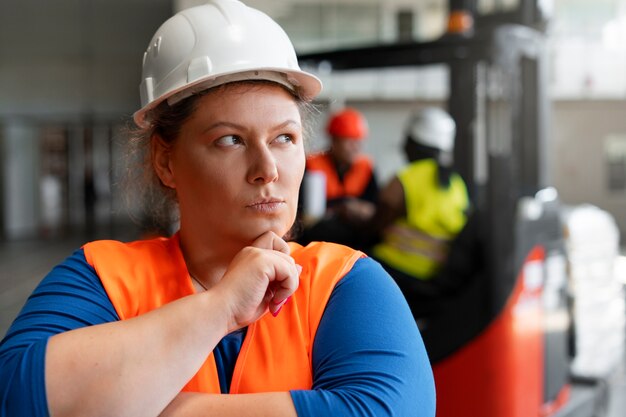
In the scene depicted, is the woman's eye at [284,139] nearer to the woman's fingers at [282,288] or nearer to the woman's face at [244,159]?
the woman's face at [244,159]

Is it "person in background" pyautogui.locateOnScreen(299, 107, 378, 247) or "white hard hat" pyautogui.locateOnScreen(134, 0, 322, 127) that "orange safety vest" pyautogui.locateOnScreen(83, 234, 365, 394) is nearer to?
"white hard hat" pyautogui.locateOnScreen(134, 0, 322, 127)

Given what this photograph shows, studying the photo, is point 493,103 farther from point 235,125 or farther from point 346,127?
point 235,125

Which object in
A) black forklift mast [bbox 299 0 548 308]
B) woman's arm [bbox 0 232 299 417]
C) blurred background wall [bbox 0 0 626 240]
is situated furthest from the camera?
blurred background wall [bbox 0 0 626 240]

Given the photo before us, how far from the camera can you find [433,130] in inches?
158

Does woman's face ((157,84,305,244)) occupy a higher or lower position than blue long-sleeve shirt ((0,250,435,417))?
higher

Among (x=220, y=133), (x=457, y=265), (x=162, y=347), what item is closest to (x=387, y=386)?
(x=162, y=347)

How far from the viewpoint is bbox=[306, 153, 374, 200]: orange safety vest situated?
18.0 feet

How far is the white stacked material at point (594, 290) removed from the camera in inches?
204

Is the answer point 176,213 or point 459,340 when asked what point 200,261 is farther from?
point 459,340

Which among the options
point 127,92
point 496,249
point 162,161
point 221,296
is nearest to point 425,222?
point 496,249

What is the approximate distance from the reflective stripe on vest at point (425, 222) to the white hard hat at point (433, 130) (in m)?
0.14

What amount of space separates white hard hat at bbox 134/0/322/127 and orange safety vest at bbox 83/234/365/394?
0.27 meters

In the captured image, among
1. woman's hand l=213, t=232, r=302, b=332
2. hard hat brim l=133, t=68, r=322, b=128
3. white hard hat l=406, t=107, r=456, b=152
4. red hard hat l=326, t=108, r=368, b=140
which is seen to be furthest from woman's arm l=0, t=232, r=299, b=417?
red hard hat l=326, t=108, r=368, b=140

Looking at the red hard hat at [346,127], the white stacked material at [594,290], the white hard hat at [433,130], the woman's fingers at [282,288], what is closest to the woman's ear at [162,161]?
the woman's fingers at [282,288]
